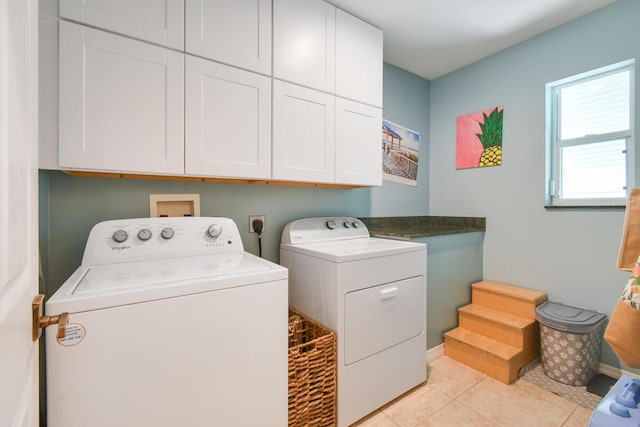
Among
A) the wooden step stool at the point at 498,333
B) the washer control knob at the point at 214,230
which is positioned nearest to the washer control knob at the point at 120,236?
the washer control knob at the point at 214,230

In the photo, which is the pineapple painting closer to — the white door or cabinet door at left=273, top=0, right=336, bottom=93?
cabinet door at left=273, top=0, right=336, bottom=93

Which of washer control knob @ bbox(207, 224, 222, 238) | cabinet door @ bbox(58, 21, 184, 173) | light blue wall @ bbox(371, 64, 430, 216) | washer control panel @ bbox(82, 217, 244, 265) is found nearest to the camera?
cabinet door @ bbox(58, 21, 184, 173)

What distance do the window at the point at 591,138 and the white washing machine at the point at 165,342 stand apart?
7.92 feet

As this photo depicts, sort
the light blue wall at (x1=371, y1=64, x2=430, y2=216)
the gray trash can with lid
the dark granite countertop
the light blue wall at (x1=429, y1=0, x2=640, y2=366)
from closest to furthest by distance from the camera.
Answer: the gray trash can with lid
the light blue wall at (x1=429, y1=0, x2=640, y2=366)
the dark granite countertop
the light blue wall at (x1=371, y1=64, x2=430, y2=216)

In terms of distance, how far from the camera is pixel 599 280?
78.5 inches

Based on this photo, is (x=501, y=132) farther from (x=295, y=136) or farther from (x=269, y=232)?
(x=269, y=232)

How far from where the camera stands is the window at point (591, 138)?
1952mm

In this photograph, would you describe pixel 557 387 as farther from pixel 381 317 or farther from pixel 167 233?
pixel 167 233

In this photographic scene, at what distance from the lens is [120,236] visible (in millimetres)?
1308

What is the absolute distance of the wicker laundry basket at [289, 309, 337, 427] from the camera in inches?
52.6

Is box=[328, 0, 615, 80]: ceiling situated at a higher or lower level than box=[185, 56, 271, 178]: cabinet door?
higher

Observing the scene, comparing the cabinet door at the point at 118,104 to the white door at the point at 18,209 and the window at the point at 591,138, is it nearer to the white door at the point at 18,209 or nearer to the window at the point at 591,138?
the white door at the point at 18,209

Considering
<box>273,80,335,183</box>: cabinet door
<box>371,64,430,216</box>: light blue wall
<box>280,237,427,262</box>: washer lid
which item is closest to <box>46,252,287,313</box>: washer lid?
<box>280,237,427,262</box>: washer lid

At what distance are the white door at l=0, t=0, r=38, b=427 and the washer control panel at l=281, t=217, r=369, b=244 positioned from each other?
4.54 ft
